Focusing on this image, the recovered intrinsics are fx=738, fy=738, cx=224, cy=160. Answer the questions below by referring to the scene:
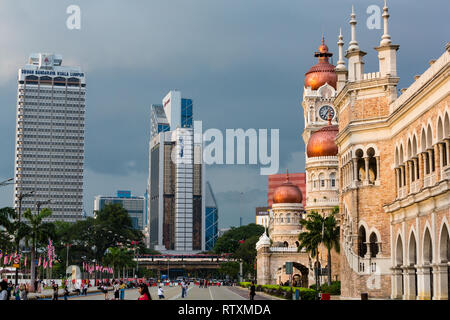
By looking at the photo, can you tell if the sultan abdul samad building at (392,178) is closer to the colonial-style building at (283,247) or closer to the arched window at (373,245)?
the arched window at (373,245)

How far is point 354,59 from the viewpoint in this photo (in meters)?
53.0

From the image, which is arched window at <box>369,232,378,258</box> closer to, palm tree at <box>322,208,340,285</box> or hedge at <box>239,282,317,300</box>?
hedge at <box>239,282,317,300</box>

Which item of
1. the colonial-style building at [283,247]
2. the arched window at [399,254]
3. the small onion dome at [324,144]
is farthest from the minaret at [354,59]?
the colonial-style building at [283,247]

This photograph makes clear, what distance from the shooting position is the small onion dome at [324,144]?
9531cm

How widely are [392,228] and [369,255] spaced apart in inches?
101

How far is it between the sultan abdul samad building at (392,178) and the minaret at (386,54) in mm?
69

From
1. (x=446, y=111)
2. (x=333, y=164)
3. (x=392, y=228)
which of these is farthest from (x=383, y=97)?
(x=333, y=164)

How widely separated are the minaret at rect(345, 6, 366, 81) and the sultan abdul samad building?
2.9 inches

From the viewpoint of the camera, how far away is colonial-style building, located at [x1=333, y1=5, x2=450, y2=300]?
126 ft

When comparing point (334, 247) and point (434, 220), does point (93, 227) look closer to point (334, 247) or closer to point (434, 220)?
point (334, 247)

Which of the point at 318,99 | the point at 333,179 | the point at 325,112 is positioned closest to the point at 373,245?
the point at 333,179

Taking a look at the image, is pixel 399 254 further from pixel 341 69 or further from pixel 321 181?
pixel 321 181

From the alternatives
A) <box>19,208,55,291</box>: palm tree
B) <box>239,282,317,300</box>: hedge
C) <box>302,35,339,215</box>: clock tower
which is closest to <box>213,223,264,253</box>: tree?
<box>302,35,339,215</box>: clock tower

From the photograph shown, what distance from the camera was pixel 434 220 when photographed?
3856 centimetres
